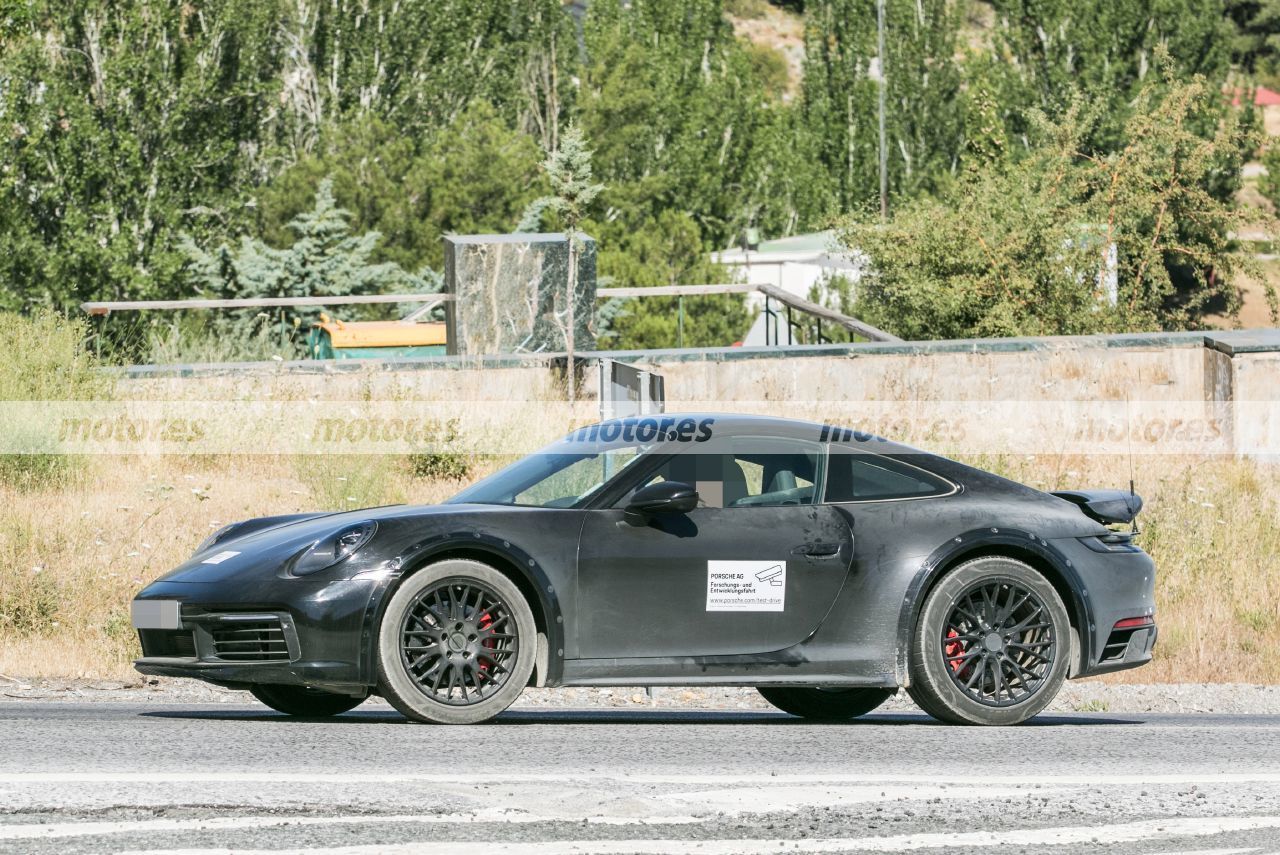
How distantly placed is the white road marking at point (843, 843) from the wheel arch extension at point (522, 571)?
8.15ft

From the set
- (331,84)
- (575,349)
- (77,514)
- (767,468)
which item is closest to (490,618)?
(767,468)

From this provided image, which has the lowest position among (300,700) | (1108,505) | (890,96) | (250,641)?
(300,700)

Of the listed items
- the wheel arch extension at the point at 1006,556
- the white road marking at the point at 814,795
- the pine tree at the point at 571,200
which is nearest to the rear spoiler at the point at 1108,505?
the wheel arch extension at the point at 1006,556

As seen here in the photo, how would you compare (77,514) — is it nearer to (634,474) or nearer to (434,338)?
(634,474)

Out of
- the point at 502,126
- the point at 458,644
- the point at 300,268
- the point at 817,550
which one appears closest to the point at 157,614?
the point at 458,644

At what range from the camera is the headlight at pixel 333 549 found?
761 centimetres

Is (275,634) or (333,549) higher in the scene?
(333,549)

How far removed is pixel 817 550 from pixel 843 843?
2853mm

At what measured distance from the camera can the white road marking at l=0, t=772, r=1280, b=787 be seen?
6.10 m

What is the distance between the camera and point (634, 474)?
26.7ft

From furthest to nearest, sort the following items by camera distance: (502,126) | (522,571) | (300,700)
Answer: (502,126), (300,700), (522,571)

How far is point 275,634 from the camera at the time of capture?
7.57 meters

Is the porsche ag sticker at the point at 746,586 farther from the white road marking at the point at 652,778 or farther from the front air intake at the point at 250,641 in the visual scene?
the front air intake at the point at 250,641

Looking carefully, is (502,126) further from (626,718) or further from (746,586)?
(746,586)
